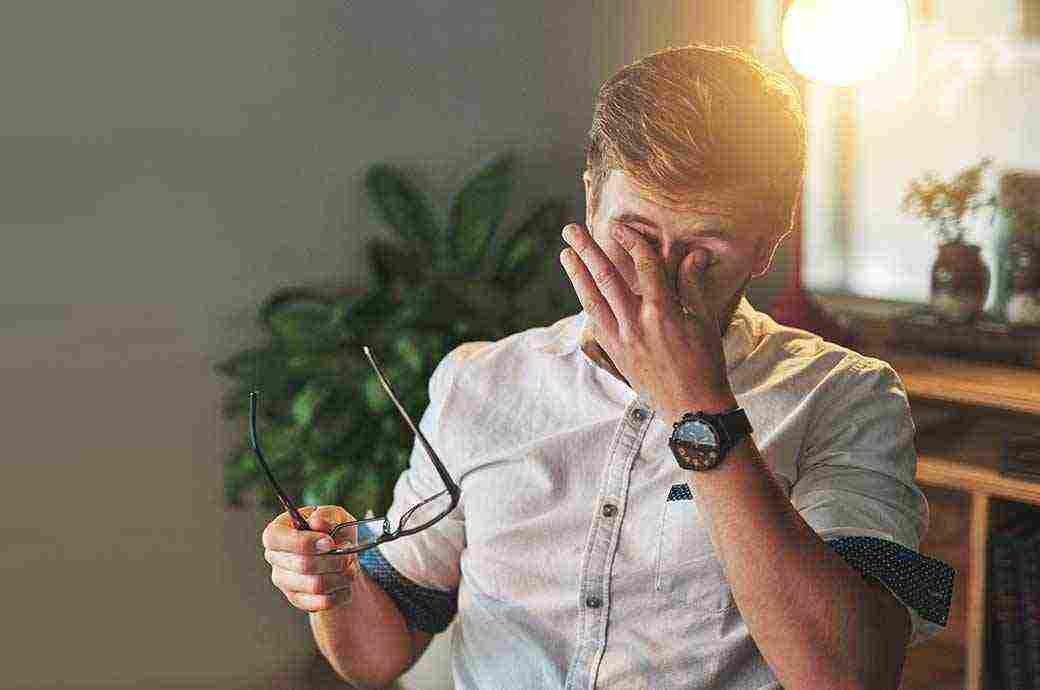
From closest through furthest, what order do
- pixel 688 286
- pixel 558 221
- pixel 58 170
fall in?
pixel 688 286 → pixel 58 170 → pixel 558 221

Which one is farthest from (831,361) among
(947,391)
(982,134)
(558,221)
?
(558,221)

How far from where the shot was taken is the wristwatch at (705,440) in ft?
4.22

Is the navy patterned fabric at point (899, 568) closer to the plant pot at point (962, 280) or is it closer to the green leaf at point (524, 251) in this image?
the plant pot at point (962, 280)

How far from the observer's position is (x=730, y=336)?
5.24 feet

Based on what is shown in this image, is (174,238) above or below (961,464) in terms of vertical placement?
above

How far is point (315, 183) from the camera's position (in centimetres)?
305

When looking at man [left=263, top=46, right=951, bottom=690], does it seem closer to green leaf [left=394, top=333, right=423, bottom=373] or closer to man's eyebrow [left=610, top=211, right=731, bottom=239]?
man's eyebrow [left=610, top=211, right=731, bottom=239]

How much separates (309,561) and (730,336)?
58 cm

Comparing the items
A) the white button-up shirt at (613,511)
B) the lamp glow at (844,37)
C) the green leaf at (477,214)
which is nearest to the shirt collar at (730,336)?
the white button-up shirt at (613,511)

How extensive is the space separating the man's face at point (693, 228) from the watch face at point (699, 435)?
184 mm

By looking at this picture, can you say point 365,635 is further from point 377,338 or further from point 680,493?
point 377,338

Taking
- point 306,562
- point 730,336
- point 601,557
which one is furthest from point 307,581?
point 730,336

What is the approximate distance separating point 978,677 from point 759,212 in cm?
127

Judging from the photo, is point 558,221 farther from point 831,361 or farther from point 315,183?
point 831,361
